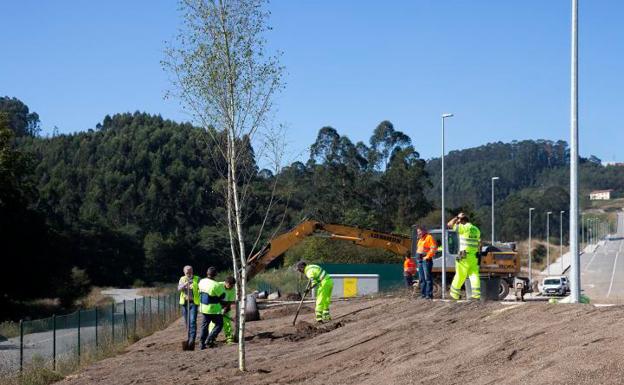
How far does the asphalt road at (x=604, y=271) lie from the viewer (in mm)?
63263

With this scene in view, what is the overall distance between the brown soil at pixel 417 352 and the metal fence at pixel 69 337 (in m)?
0.90

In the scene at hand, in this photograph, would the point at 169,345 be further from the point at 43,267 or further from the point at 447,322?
the point at 43,267

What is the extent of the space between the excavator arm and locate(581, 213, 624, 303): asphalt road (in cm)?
1620

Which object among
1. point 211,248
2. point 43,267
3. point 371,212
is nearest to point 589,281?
point 371,212

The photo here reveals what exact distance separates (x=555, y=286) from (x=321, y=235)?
28.4m

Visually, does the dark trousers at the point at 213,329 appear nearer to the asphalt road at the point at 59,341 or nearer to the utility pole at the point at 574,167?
the asphalt road at the point at 59,341

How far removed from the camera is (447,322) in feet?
55.6

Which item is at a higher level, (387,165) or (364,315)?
(387,165)

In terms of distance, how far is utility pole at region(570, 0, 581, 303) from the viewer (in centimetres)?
1634

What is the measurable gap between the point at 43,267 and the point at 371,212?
124ft

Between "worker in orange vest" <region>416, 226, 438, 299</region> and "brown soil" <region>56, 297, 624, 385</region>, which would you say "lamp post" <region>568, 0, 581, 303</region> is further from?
"worker in orange vest" <region>416, 226, 438, 299</region>

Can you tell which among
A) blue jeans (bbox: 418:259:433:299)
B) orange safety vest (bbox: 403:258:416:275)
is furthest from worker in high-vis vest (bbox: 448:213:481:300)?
orange safety vest (bbox: 403:258:416:275)

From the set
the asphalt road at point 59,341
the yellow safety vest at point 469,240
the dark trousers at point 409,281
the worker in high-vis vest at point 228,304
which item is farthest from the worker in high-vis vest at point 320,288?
the dark trousers at point 409,281

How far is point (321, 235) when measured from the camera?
114 feet
